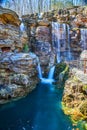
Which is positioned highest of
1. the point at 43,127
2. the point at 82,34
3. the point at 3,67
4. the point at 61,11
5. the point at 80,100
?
the point at 61,11

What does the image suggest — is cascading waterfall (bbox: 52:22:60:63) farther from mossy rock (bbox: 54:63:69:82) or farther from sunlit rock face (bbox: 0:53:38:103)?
sunlit rock face (bbox: 0:53:38:103)

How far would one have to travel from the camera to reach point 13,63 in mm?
27969

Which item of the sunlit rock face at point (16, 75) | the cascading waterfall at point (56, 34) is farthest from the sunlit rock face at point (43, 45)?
the sunlit rock face at point (16, 75)

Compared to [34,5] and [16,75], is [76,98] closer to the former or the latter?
[16,75]

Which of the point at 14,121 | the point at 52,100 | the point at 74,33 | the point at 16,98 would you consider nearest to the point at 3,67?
the point at 16,98

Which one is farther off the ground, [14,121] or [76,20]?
[76,20]

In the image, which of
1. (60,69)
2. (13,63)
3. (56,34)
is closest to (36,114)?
(13,63)

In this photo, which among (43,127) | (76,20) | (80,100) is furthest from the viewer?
(76,20)

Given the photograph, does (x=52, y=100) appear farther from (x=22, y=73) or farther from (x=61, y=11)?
(x=61, y=11)

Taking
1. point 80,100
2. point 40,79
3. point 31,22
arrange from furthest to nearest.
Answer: point 31,22 < point 40,79 < point 80,100

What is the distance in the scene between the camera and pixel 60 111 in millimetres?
20938

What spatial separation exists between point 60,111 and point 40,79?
1056 centimetres

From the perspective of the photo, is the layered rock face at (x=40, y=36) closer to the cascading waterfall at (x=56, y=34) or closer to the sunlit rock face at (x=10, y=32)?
the cascading waterfall at (x=56, y=34)

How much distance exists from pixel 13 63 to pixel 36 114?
884 cm
